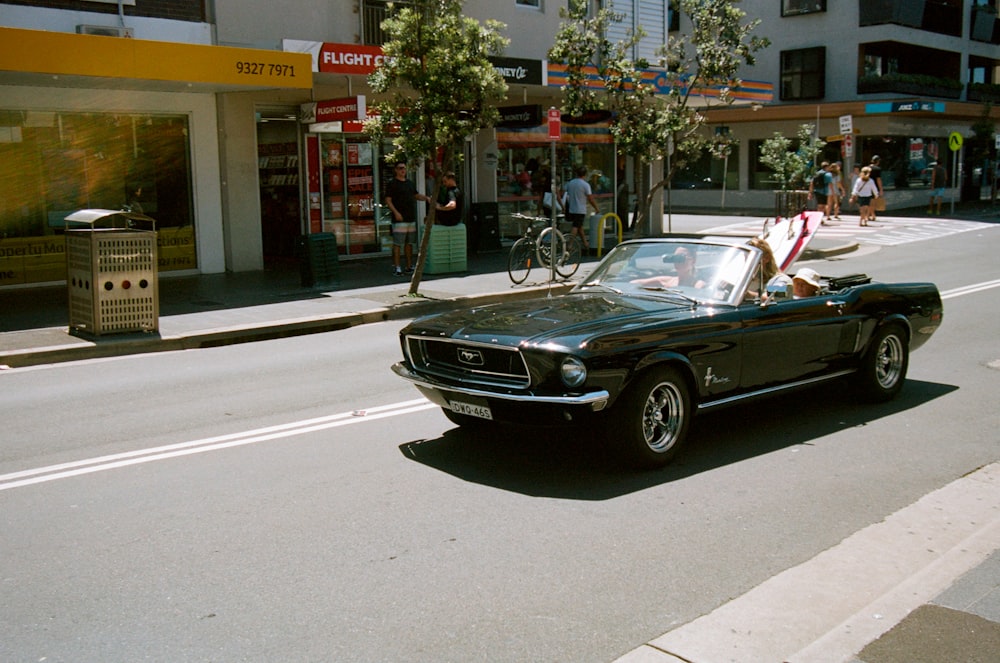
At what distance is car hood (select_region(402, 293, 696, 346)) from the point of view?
617 cm

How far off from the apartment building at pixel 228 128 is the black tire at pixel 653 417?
1027 cm

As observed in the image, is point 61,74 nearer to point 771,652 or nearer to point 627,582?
point 627,582

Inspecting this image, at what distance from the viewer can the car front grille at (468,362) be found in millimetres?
6082

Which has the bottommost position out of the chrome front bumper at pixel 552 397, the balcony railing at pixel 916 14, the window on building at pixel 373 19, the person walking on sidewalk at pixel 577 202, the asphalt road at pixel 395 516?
the asphalt road at pixel 395 516

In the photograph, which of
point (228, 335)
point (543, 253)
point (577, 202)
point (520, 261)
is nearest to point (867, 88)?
point (577, 202)

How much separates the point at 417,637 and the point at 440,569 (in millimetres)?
725

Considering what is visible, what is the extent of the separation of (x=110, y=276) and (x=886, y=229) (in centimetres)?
2522

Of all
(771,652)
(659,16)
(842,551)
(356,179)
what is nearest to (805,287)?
(842,551)

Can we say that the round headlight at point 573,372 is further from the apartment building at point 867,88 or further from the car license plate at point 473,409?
the apartment building at point 867,88

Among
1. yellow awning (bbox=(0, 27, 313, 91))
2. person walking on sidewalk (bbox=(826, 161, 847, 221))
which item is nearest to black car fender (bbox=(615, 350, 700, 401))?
yellow awning (bbox=(0, 27, 313, 91))

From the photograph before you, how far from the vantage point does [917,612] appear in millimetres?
4156

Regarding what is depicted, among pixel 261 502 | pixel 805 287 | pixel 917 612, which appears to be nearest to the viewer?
pixel 917 612

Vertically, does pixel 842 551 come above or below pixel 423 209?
below

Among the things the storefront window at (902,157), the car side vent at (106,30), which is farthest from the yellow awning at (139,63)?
the storefront window at (902,157)
